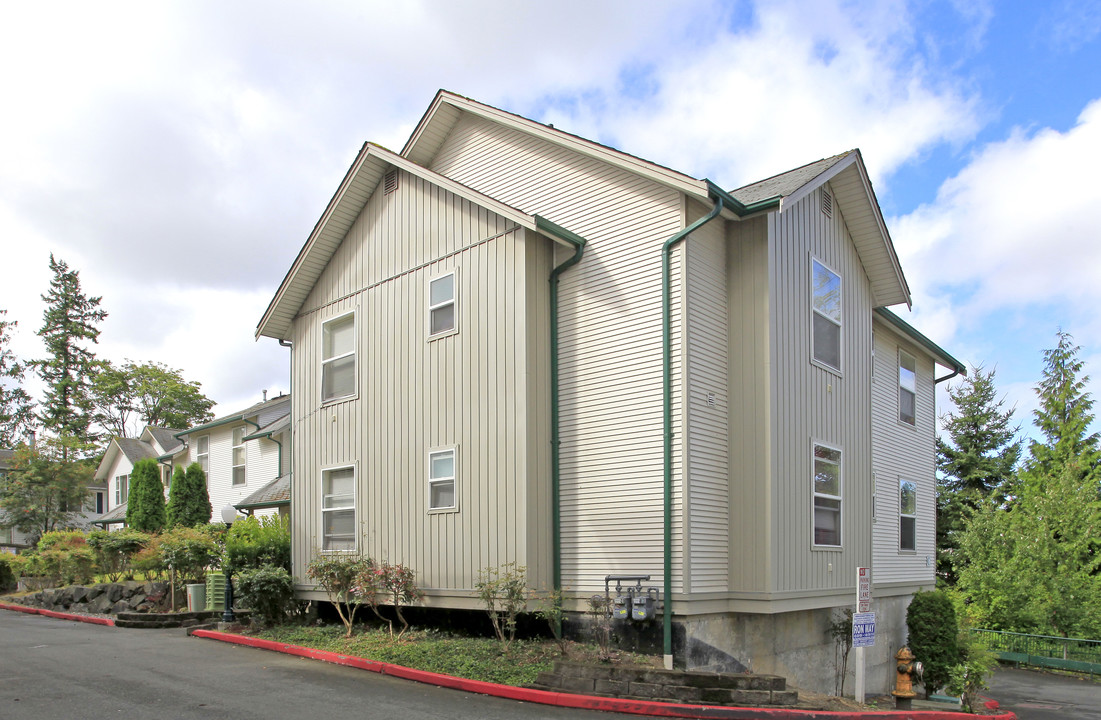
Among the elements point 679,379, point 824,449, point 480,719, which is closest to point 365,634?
point 480,719

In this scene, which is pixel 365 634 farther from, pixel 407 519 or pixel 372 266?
pixel 372 266

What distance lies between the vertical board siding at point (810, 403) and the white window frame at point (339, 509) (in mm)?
6877

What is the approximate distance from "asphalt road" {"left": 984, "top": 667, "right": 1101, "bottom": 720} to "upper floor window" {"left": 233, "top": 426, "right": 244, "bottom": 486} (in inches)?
908

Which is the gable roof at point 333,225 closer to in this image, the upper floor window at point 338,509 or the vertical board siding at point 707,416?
the upper floor window at point 338,509

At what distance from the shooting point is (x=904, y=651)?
13.5m

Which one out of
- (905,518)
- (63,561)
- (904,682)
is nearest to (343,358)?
(904,682)

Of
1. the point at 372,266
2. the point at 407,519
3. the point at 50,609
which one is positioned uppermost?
the point at 372,266

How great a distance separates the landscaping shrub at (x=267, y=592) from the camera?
48.7 ft

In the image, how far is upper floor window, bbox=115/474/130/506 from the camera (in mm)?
41000

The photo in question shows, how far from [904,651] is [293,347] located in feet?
38.1

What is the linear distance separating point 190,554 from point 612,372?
35.7 ft

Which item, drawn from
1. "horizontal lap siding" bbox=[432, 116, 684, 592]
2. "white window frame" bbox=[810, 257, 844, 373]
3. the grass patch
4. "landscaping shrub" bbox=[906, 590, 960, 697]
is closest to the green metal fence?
"landscaping shrub" bbox=[906, 590, 960, 697]

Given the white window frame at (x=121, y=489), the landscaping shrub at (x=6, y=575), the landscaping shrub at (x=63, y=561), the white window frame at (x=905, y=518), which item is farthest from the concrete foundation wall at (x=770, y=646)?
the white window frame at (x=121, y=489)

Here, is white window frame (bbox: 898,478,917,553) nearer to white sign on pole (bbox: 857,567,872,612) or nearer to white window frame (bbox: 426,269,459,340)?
white sign on pole (bbox: 857,567,872,612)
